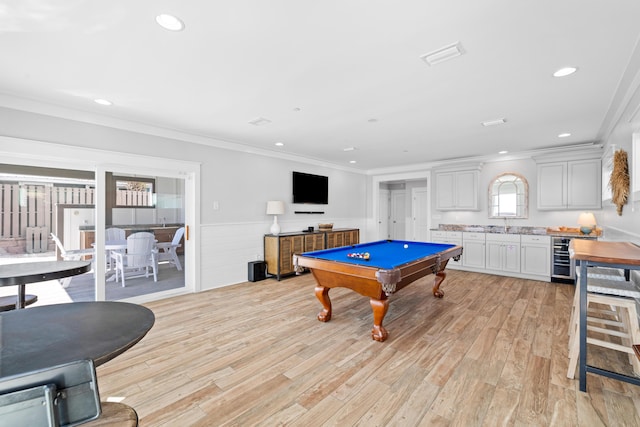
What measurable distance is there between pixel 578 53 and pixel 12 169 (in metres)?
5.58

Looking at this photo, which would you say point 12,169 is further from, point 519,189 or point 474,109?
point 519,189

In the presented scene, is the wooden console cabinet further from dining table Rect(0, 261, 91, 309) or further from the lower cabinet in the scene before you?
dining table Rect(0, 261, 91, 309)

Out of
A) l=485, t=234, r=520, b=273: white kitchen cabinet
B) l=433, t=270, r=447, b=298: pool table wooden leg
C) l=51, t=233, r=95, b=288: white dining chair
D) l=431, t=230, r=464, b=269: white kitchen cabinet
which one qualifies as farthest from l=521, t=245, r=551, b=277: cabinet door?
l=51, t=233, r=95, b=288: white dining chair

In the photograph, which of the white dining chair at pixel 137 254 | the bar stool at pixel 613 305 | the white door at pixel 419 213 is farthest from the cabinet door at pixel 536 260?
the white dining chair at pixel 137 254

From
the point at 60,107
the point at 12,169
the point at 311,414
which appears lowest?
the point at 311,414

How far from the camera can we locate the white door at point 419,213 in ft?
28.8

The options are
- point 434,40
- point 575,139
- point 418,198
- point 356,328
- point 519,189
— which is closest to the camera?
point 434,40

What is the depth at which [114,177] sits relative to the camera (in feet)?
13.1

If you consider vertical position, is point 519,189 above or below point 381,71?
below

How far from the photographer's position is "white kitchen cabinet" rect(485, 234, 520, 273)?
5391mm

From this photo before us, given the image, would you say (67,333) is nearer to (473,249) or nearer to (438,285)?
(438,285)

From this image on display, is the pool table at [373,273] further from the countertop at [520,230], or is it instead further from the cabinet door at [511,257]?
the countertop at [520,230]

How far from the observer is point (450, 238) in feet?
20.1

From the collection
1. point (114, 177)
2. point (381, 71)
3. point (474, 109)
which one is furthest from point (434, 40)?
point (114, 177)
